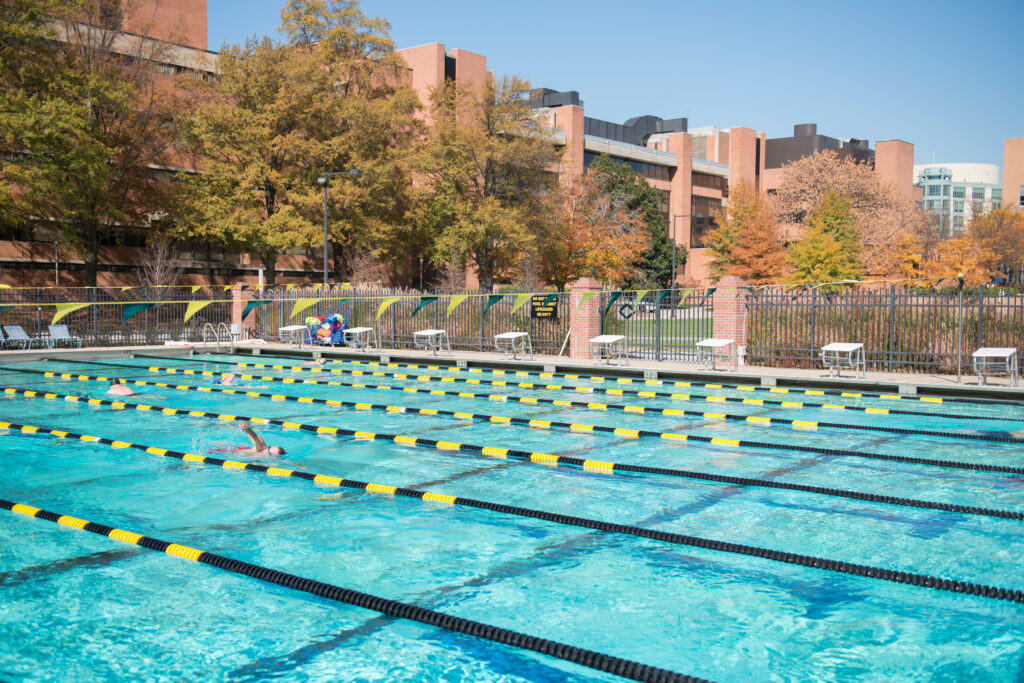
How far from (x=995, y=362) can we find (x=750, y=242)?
37.4 metres

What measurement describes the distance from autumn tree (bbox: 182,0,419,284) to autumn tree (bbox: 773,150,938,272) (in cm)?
3360

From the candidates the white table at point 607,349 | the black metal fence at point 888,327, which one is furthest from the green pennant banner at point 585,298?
the black metal fence at point 888,327

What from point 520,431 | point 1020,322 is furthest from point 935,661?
point 1020,322

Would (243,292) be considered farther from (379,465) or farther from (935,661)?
(935,661)

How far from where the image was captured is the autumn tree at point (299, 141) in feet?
136

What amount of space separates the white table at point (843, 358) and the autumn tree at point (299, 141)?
1081 inches

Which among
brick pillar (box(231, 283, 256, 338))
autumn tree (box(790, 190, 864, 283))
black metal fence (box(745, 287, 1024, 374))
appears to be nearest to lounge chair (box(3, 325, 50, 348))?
brick pillar (box(231, 283, 256, 338))

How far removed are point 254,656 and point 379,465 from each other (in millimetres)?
5434

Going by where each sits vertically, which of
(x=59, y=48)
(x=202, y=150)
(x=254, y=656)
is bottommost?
(x=254, y=656)

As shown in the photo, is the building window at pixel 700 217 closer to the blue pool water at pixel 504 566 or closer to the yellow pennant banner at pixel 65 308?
the yellow pennant banner at pixel 65 308

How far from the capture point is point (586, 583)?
6.19m

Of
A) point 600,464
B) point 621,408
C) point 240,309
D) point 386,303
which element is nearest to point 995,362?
point 621,408

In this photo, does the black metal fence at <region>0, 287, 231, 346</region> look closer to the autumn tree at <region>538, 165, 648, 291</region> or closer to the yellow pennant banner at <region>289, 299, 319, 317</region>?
the yellow pennant banner at <region>289, 299, 319, 317</region>

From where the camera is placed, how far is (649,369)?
20266mm
